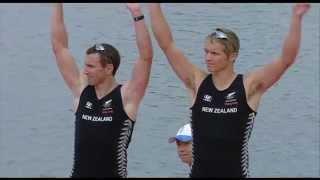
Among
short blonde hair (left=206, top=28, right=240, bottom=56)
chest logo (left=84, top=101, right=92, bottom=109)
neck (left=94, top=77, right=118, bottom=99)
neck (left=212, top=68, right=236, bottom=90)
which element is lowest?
chest logo (left=84, top=101, right=92, bottom=109)

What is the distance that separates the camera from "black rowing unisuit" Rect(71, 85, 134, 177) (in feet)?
13.1

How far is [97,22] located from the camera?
203 inches

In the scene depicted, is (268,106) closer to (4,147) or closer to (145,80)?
(145,80)

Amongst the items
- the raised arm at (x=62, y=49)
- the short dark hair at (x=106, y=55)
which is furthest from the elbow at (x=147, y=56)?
the raised arm at (x=62, y=49)

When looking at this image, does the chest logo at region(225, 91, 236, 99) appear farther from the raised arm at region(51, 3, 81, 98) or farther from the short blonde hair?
the raised arm at region(51, 3, 81, 98)

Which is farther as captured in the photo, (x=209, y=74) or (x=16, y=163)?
→ (x=16, y=163)

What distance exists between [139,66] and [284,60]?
28.1 inches

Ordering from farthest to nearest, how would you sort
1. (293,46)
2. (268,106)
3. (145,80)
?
(268,106) → (145,80) → (293,46)

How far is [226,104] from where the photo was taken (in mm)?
3869

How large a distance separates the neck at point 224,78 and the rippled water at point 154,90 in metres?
1.07

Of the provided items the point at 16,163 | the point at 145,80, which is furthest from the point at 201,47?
the point at 16,163

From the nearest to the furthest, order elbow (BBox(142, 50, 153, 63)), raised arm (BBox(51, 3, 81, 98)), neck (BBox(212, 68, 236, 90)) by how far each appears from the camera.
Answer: neck (BBox(212, 68, 236, 90)), elbow (BBox(142, 50, 153, 63)), raised arm (BBox(51, 3, 81, 98))

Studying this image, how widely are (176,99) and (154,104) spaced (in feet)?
0.47

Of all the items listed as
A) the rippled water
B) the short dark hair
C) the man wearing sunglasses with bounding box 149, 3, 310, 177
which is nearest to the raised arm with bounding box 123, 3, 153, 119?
the short dark hair
